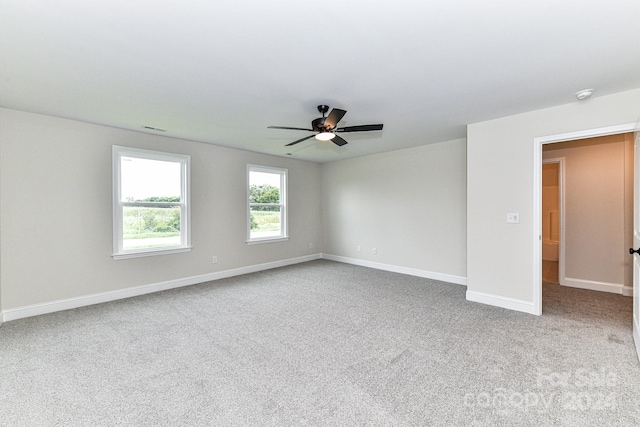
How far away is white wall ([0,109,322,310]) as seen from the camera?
3344mm

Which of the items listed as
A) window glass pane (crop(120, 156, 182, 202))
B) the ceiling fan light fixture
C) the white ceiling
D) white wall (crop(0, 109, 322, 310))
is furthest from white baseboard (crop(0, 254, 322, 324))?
the ceiling fan light fixture

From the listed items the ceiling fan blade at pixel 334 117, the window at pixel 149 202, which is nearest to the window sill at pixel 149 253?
the window at pixel 149 202

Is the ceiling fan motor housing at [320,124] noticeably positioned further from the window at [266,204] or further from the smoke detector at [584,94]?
the window at [266,204]

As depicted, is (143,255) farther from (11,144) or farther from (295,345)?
(295,345)

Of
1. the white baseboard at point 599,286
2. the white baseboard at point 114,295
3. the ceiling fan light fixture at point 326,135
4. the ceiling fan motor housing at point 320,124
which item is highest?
the ceiling fan motor housing at point 320,124

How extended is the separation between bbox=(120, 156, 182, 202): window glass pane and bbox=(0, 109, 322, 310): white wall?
22 centimetres

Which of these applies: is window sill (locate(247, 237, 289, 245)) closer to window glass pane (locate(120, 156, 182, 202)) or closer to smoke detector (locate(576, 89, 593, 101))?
window glass pane (locate(120, 156, 182, 202))

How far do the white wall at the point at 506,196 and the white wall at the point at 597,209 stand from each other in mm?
1573

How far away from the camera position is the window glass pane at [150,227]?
4.22m

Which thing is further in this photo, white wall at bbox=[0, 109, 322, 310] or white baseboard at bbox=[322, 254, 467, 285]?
white baseboard at bbox=[322, 254, 467, 285]

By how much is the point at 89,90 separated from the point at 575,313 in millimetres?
5823

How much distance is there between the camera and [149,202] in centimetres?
439

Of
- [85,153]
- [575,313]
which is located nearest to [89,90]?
[85,153]

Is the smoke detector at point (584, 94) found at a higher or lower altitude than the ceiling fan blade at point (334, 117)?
higher
